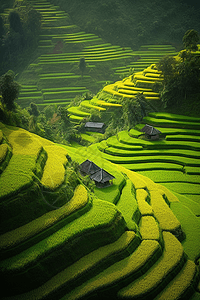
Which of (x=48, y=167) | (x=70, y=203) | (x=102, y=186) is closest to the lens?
(x=70, y=203)

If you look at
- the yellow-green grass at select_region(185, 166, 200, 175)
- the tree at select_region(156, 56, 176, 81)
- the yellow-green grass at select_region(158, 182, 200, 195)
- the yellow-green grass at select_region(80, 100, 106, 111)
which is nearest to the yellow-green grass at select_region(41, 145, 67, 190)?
the yellow-green grass at select_region(158, 182, 200, 195)

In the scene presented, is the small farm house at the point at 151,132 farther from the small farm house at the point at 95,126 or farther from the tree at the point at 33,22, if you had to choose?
the tree at the point at 33,22

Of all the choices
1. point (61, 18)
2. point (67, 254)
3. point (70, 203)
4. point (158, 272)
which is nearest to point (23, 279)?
point (67, 254)

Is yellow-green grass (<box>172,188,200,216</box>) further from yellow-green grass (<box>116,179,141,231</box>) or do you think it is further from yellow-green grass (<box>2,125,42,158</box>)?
yellow-green grass (<box>2,125,42,158</box>)

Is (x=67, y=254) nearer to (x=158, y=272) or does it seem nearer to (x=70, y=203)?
(x=70, y=203)

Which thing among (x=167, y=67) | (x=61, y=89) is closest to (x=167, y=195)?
(x=167, y=67)

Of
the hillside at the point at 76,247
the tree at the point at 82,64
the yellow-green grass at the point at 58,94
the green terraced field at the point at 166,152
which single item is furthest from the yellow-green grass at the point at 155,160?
the tree at the point at 82,64
